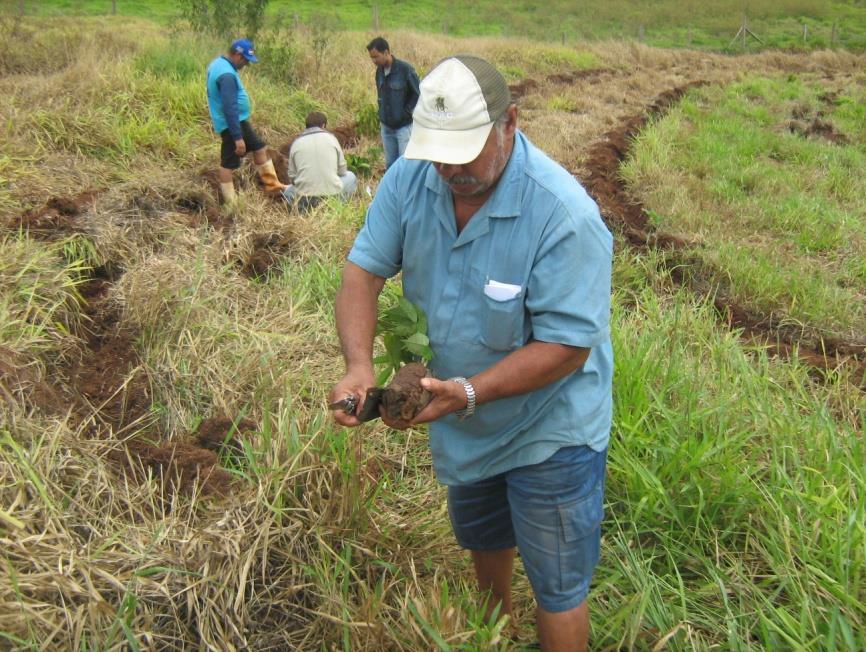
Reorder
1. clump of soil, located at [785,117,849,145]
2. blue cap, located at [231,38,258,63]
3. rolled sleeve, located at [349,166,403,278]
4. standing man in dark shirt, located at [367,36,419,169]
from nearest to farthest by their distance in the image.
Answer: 1. rolled sleeve, located at [349,166,403,278]
2. blue cap, located at [231,38,258,63]
3. standing man in dark shirt, located at [367,36,419,169]
4. clump of soil, located at [785,117,849,145]

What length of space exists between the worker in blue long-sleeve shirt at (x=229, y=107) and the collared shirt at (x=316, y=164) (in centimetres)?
53

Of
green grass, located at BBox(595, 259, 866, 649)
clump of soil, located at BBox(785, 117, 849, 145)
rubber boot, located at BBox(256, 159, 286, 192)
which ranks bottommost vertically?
clump of soil, located at BBox(785, 117, 849, 145)

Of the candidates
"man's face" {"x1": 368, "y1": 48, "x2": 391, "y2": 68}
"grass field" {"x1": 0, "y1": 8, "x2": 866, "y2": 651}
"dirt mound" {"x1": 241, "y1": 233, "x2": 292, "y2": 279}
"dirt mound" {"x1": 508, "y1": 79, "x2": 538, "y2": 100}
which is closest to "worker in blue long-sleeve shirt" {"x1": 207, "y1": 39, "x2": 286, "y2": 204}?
"grass field" {"x1": 0, "y1": 8, "x2": 866, "y2": 651}

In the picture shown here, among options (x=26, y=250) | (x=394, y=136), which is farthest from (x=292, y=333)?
(x=394, y=136)

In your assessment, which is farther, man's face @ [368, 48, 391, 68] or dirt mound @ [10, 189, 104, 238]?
man's face @ [368, 48, 391, 68]

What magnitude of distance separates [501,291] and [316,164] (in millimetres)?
5536

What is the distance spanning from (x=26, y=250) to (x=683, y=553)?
412cm

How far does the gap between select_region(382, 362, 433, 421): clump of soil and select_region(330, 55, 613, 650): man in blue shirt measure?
0.03 metres

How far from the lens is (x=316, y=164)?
7.38 meters

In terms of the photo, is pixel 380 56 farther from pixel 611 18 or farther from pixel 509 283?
pixel 611 18

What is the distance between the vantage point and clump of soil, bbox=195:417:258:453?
3648 millimetres

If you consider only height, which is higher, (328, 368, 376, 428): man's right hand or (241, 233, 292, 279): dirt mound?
(328, 368, 376, 428): man's right hand

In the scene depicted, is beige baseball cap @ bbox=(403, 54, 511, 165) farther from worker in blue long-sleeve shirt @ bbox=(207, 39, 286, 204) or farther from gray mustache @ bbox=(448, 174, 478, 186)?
worker in blue long-sleeve shirt @ bbox=(207, 39, 286, 204)

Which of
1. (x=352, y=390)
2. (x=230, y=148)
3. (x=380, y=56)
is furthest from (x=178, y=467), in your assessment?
(x=380, y=56)
